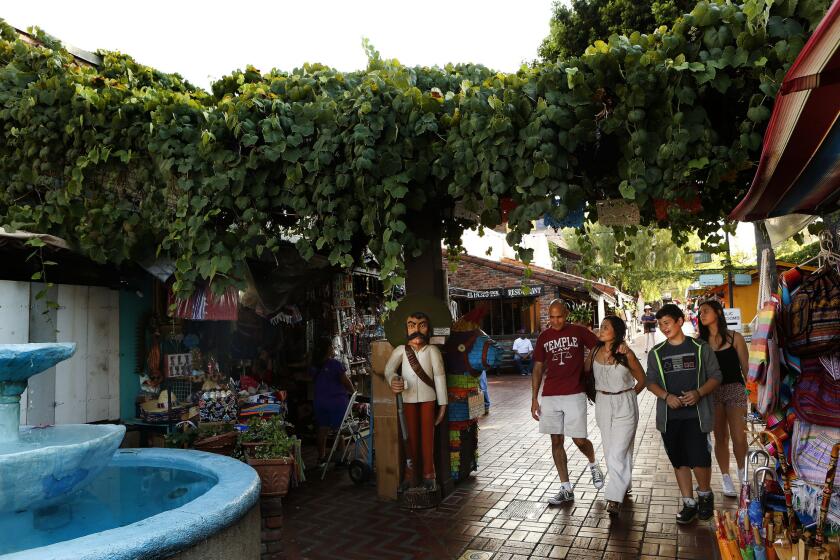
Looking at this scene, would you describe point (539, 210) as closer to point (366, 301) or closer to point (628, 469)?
point (628, 469)

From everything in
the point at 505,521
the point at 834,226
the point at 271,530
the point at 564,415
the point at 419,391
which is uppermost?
the point at 834,226

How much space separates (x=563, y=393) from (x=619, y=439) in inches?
26.4

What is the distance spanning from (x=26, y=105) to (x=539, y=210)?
5289mm

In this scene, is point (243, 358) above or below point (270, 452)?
above

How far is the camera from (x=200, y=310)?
6.68m

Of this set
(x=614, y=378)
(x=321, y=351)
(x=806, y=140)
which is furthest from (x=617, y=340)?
(x=321, y=351)

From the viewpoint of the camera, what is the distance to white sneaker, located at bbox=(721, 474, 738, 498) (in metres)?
5.75

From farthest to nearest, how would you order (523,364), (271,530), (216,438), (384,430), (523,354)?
1. (523,364)
2. (523,354)
3. (384,430)
4. (216,438)
5. (271,530)

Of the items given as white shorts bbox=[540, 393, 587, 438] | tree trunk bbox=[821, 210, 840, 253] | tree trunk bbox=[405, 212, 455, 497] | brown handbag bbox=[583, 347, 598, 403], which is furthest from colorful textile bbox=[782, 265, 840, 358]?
tree trunk bbox=[405, 212, 455, 497]

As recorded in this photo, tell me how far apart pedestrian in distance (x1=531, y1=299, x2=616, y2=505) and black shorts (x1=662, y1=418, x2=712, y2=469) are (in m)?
0.82

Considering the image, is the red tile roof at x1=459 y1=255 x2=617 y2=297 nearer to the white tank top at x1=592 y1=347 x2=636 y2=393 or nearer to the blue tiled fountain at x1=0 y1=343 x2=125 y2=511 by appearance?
the white tank top at x1=592 y1=347 x2=636 y2=393

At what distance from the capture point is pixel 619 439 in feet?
17.8

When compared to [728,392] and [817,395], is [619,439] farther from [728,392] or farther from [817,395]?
[817,395]

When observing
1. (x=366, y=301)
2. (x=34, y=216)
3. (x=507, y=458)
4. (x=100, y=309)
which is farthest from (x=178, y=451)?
(x=366, y=301)
